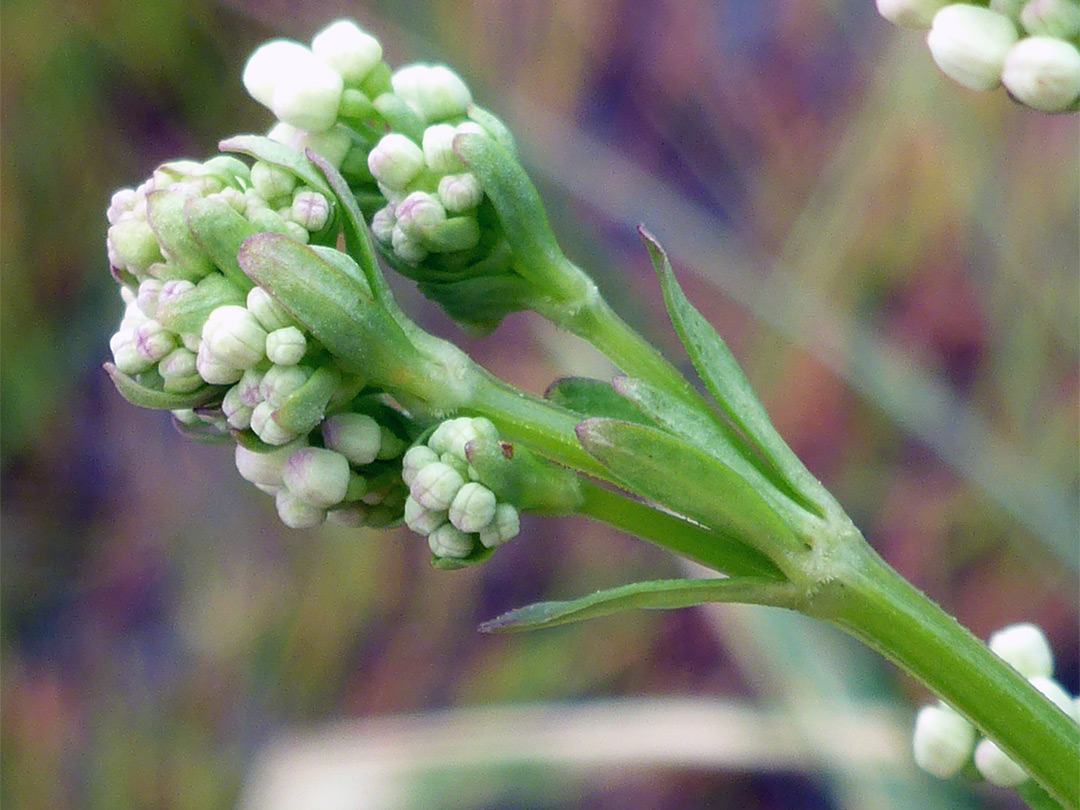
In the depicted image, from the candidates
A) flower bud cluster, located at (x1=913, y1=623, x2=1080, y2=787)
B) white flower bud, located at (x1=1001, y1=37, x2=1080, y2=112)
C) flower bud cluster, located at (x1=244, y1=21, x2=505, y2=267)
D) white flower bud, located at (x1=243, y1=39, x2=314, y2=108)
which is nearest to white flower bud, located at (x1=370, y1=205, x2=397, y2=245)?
flower bud cluster, located at (x1=244, y1=21, x2=505, y2=267)

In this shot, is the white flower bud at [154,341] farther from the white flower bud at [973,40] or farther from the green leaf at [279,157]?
the white flower bud at [973,40]

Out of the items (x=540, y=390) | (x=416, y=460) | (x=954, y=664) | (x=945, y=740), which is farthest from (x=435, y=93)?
(x=540, y=390)

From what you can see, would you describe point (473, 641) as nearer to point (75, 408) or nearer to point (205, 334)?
point (75, 408)

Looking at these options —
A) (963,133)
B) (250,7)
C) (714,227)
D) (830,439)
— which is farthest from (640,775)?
(250,7)

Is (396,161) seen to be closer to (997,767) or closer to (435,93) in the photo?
(435,93)

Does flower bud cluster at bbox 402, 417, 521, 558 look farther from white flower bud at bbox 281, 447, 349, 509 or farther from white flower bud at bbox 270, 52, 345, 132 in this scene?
white flower bud at bbox 270, 52, 345, 132
